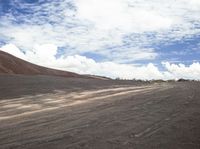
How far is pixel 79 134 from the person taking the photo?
335 inches

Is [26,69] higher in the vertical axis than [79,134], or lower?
higher

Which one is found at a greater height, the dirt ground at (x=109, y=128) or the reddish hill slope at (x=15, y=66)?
the reddish hill slope at (x=15, y=66)

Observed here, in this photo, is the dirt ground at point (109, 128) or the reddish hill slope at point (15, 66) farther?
the reddish hill slope at point (15, 66)

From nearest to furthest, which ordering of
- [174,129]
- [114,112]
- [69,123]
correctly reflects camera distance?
[174,129], [69,123], [114,112]

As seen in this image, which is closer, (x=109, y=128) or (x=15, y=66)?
(x=109, y=128)

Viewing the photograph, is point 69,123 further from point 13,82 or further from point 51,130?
point 13,82

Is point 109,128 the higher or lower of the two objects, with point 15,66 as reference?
lower

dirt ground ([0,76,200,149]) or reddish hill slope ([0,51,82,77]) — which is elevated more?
reddish hill slope ([0,51,82,77])

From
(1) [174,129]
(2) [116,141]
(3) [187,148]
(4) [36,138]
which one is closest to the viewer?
(3) [187,148]

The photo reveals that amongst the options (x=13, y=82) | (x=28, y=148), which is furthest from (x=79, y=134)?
(x=13, y=82)

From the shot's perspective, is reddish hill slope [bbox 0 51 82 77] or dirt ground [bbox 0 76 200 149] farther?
reddish hill slope [bbox 0 51 82 77]

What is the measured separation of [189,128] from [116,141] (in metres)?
2.15

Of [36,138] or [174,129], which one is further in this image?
[174,129]

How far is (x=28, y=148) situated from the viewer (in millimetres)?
7387
